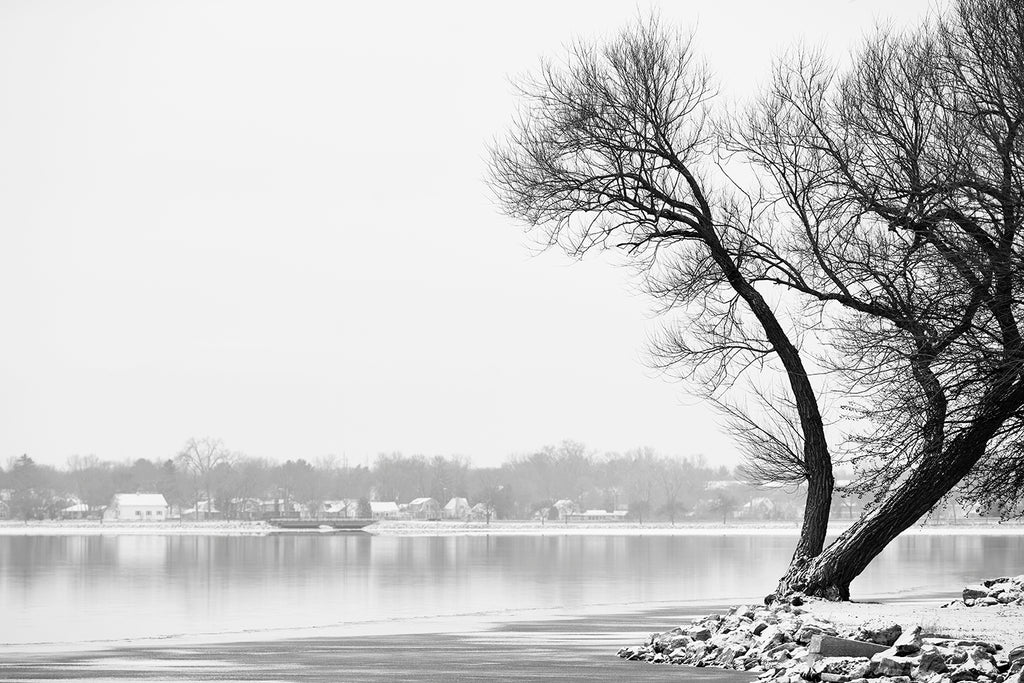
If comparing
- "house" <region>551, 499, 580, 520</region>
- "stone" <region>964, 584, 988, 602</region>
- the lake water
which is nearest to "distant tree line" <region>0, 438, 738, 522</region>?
"house" <region>551, 499, 580, 520</region>

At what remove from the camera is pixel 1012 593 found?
19.3m

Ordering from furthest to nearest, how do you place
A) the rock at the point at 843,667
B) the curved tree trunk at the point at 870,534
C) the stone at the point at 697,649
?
the curved tree trunk at the point at 870,534
the stone at the point at 697,649
the rock at the point at 843,667

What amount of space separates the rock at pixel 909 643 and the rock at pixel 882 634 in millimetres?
714

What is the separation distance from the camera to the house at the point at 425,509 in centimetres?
17643

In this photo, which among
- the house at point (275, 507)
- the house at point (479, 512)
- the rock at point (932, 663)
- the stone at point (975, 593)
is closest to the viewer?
the rock at point (932, 663)

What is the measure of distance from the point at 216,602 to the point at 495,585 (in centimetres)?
931

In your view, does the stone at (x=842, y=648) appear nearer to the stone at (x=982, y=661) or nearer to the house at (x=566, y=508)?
the stone at (x=982, y=661)

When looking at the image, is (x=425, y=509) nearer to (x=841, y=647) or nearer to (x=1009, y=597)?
(x=1009, y=597)

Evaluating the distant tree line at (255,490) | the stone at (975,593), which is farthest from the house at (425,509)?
the stone at (975,593)

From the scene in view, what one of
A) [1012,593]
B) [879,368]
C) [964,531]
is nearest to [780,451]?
[1012,593]

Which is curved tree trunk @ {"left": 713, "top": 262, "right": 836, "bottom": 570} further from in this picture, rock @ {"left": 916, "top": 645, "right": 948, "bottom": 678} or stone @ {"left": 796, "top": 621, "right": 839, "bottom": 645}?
rock @ {"left": 916, "top": 645, "right": 948, "bottom": 678}

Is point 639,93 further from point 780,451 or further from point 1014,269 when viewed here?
point 1014,269

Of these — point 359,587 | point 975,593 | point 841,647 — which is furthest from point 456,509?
point 841,647

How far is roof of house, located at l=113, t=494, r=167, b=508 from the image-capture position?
179625 millimetres
